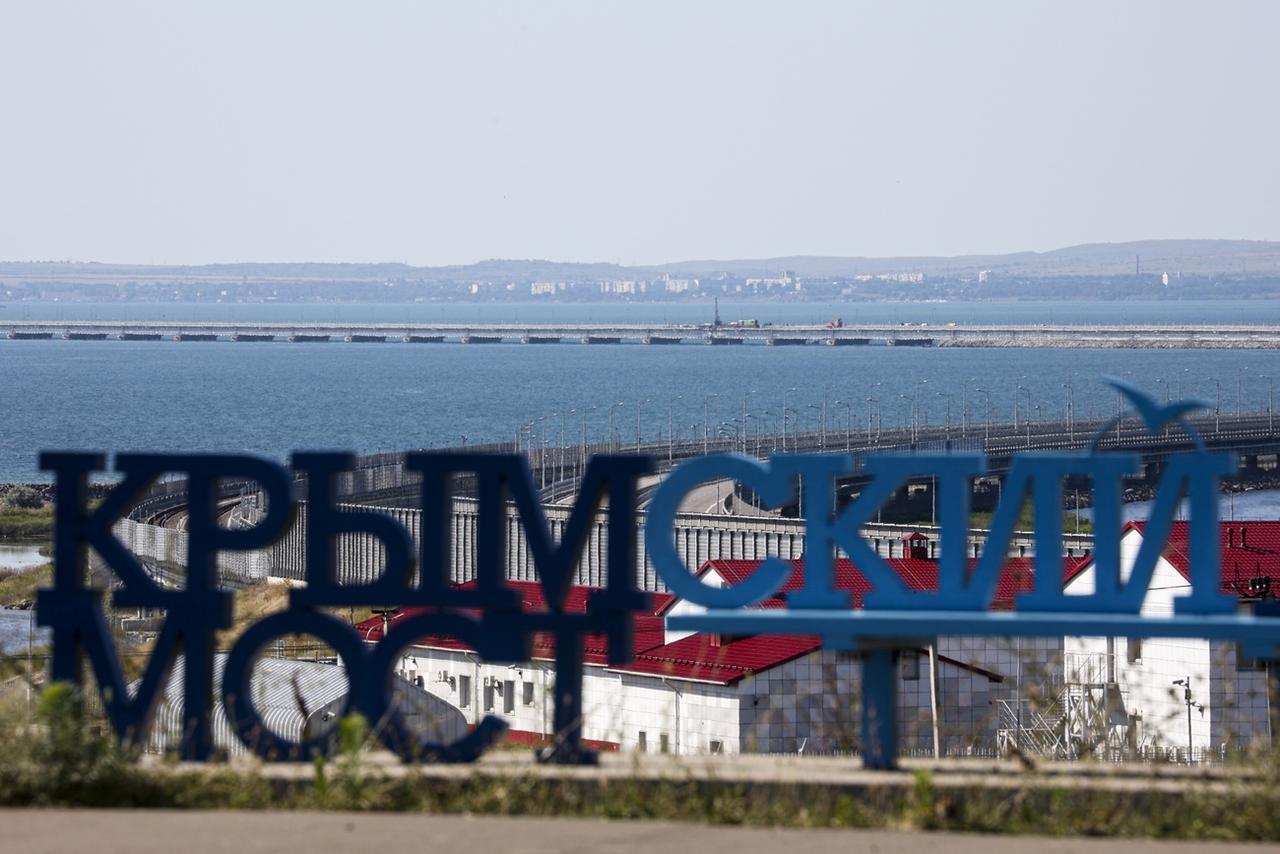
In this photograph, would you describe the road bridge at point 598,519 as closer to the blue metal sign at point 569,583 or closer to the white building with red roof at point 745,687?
the white building with red roof at point 745,687

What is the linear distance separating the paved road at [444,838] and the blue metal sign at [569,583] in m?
1.69

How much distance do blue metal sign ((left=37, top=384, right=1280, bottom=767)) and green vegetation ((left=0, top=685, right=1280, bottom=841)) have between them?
0.84m

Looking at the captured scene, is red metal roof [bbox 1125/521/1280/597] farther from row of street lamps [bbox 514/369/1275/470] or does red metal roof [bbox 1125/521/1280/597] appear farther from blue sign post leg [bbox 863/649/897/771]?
row of street lamps [bbox 514/369/1275/470]

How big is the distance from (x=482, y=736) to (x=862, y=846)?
3.14 m

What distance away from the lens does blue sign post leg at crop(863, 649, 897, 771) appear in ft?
40.7

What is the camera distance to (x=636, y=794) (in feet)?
37.3

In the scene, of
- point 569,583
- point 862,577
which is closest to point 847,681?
point 862,577

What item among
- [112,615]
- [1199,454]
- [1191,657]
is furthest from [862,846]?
[112,615]

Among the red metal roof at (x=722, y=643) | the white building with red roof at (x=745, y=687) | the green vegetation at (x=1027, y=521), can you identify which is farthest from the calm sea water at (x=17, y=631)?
the green vegetation at (x=1027, y=521)

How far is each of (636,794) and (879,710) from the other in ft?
6.64

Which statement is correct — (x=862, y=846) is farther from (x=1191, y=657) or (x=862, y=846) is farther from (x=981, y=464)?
(x=1191, y=657)

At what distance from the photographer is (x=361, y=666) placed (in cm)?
1311

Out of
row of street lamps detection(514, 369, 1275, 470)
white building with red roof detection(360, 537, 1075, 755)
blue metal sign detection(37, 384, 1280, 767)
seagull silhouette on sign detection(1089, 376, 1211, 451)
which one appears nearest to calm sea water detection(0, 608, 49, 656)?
white building with red roof detection(360, 537, 1075, 755)

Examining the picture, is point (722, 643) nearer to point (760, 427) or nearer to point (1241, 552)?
point (1241, 552)
